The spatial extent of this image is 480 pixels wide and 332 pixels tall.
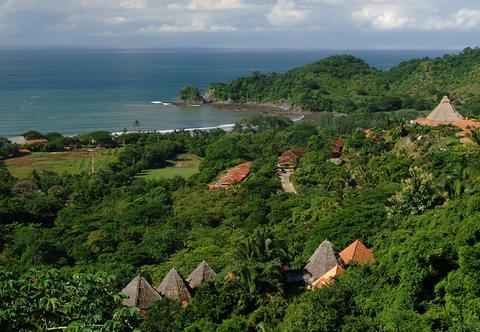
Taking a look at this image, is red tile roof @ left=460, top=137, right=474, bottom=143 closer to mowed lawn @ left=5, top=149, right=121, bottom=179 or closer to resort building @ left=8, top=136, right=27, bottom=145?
mowed lawn @ left=5, top=149, right=121, bottom=179

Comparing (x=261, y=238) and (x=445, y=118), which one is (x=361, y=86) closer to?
(x=445, y=118)

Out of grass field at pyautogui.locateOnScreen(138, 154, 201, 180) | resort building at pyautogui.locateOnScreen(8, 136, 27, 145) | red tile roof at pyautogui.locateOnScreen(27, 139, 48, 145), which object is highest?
red tile roof at pyautogui.locateOnScreen(27, 139, 48, 145)

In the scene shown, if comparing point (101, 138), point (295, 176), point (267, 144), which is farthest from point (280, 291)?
point (101, 138)

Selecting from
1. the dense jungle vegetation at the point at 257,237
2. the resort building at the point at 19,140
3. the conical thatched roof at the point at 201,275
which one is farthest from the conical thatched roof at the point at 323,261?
the resort building at the point at 19,140

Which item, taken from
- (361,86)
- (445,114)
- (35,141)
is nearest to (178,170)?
(35,141)

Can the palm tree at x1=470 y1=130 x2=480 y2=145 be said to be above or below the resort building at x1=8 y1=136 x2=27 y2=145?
above

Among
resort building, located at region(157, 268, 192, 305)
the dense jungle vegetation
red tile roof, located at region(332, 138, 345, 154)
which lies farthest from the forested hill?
resort building, located at region(157, 268, 192, 305)
